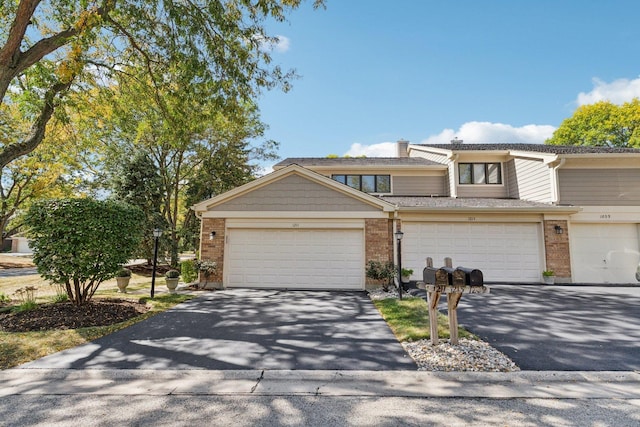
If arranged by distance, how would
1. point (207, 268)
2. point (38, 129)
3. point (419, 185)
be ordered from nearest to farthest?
point (38, 129), point (207, 268), point (419, 185)

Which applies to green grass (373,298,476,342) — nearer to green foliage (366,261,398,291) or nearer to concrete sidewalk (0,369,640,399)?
concrete sidewalk (0,369,640,399)

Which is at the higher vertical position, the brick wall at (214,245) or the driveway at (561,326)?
the brick wall at (214,245)

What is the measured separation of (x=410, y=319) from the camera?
239 inches

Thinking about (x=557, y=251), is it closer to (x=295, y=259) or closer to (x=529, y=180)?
(x=529, y=180)

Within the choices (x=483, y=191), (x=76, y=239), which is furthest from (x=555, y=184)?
(x=76, y=239)

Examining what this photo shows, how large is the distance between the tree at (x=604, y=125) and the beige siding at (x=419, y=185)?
22534 millimetres

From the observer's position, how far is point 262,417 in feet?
9.37

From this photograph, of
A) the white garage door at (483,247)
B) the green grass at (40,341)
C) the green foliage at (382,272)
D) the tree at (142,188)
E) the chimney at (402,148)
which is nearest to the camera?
the green grass at (40,341)

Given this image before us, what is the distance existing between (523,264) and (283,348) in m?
9.96

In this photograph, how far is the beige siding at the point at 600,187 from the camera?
11.1 meters

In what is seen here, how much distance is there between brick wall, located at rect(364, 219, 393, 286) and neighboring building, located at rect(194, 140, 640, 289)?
0.04 metres

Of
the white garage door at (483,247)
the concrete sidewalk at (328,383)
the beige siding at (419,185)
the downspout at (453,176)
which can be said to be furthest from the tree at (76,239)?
the downspout at (453,176)

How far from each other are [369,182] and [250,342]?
11109 millimetres

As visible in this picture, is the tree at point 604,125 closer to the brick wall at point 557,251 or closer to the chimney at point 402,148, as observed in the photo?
the chimney at point 402,148
